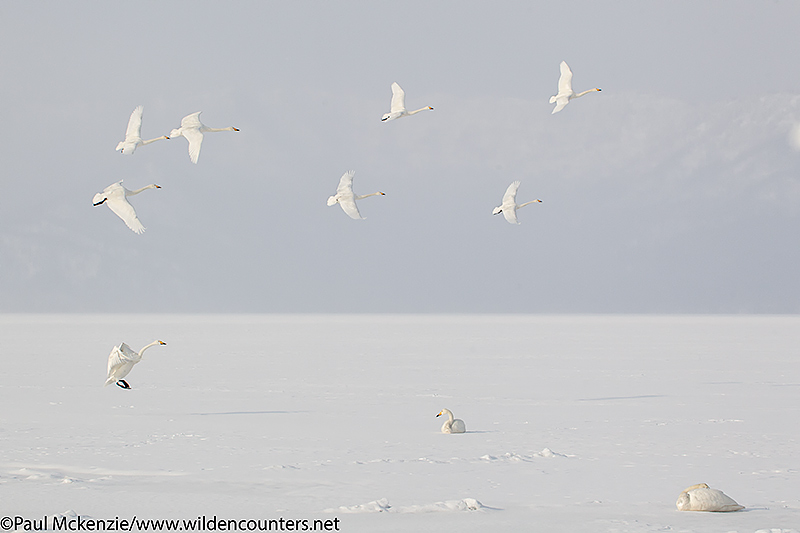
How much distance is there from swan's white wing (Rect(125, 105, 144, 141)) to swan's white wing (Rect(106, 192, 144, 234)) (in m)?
3.58

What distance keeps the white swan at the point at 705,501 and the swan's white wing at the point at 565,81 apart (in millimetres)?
16857

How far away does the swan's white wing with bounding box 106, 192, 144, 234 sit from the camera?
60.1 feet

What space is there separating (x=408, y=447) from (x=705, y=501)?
5085 millimetres

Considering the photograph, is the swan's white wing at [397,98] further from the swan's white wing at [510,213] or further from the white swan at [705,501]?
the white swan at [705,501]

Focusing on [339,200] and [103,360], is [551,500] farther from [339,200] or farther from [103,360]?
[103,360]

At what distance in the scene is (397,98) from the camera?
25.7 m

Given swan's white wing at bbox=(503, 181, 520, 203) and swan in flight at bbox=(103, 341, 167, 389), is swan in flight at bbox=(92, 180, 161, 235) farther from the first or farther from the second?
swan's white wing at bbox=(503, 181, 520, 203)

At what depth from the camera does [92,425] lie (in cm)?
1659

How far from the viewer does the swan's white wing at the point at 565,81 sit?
25922 mm

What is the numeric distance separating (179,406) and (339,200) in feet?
22.7

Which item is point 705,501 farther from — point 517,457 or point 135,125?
point 135,125

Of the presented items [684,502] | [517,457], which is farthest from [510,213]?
[684,502]

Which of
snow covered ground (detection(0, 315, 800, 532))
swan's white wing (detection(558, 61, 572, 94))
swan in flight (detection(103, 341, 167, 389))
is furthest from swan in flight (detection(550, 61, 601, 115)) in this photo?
swan in flight (detection(103, 341, 167, 389))

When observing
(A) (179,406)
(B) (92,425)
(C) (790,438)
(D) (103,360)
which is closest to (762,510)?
(C) (790,438)
